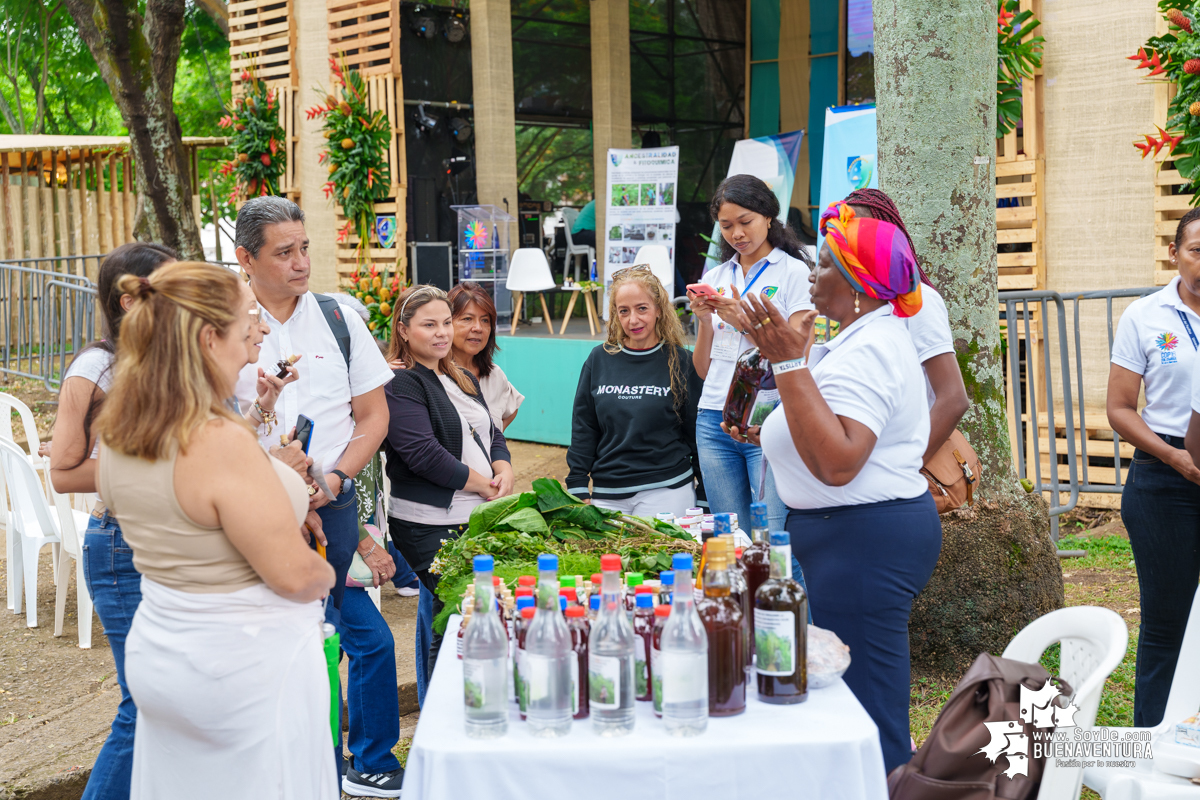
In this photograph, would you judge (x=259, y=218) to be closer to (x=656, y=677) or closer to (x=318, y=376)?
(x=318, y=376)

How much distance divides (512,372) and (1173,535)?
6.97 metres

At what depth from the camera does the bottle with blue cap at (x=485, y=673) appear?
72.7 inches

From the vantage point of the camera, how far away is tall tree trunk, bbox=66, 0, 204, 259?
7.43 meters

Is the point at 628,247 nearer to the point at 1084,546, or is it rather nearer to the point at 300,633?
the point at 1084,546

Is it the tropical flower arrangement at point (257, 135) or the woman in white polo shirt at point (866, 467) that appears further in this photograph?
the tropical flower arrangement at point (257, 135)

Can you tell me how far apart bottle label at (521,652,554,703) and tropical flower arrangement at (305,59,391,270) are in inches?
357

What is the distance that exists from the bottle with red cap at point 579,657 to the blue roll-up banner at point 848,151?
668 centimetres

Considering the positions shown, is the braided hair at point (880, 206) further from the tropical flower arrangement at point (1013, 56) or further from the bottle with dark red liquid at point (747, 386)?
the tropical flower arrangement at point (1013, 56)

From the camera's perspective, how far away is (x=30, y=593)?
17.2 ft

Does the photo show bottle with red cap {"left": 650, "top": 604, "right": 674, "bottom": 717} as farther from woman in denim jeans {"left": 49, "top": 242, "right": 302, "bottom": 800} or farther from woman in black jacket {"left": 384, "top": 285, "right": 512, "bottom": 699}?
woman in black jacket {"left": 384, "top": 285, "right": 512, "bottom": 699}

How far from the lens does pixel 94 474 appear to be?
2680mm

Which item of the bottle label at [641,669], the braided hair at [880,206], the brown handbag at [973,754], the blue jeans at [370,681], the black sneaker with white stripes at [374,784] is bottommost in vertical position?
the black sneaker with white stripes at [374,784]

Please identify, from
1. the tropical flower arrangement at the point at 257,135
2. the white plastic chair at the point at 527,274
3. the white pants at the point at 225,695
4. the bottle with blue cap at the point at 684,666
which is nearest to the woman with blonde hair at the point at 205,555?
the white pants at the point at 225,695

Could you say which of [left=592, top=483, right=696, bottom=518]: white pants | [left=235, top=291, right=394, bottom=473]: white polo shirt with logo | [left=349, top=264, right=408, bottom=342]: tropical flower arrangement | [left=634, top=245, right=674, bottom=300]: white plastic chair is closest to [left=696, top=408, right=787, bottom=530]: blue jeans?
[left=592, top=483, right=696, bottom=518]: white pants
